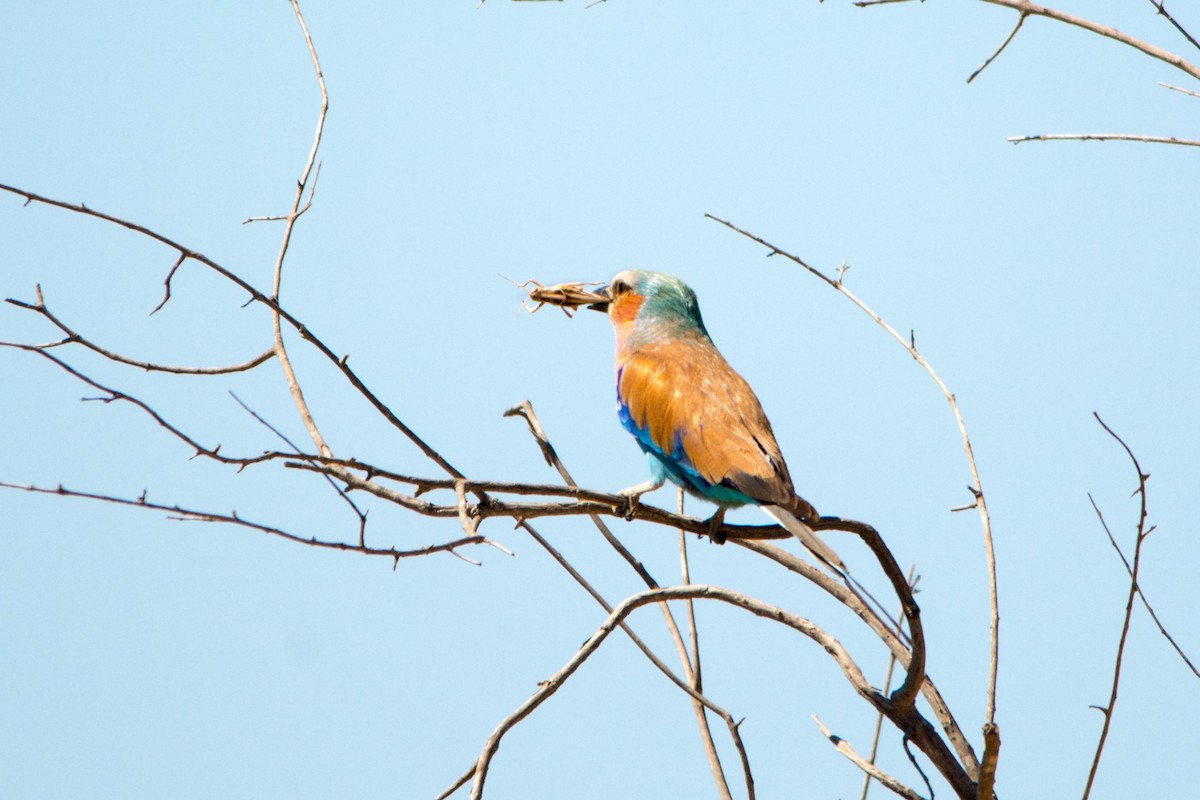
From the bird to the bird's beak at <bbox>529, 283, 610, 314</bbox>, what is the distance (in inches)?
0.4

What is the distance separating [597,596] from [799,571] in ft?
2.04

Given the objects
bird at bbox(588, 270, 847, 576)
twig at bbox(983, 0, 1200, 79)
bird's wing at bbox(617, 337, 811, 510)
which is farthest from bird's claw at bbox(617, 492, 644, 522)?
twig at bbox(983, 0, 1200, 79)

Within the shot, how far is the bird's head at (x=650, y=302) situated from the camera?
5.96 metres

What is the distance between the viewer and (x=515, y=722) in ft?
10.5

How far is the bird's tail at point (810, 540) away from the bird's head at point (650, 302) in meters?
2.08

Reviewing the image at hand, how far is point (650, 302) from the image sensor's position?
601 cm

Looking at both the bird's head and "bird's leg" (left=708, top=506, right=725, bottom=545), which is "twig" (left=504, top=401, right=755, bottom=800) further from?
the bird's head

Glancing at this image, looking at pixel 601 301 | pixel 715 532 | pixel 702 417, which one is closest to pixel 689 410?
pixel 702 417

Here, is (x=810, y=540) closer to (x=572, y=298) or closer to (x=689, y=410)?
(x=689, y=410)

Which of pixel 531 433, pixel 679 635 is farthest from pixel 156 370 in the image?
pixel 679 635

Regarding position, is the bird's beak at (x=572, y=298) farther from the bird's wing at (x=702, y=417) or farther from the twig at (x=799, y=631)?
the twig at (x=799, y=631)

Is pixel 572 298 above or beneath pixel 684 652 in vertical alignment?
above

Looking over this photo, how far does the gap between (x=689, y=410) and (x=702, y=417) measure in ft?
0.34

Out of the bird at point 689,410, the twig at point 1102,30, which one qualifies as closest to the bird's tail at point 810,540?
the bird at point 689,410
